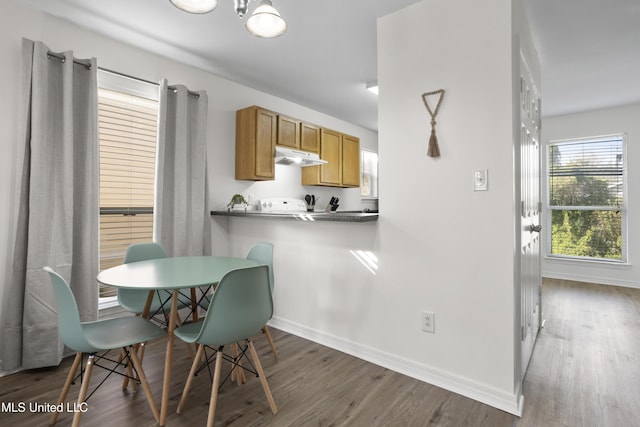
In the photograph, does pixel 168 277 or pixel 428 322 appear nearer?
pixel 168 277

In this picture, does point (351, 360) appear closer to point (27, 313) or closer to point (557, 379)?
point (557, 379)

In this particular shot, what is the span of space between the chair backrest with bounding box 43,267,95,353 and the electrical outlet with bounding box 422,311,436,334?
1.86 meters

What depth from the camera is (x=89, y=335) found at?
5.75 feet

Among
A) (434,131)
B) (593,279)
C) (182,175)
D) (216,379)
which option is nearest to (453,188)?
(434,131)

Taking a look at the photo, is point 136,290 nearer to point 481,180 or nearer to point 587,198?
point 481,180

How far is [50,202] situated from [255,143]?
188cm

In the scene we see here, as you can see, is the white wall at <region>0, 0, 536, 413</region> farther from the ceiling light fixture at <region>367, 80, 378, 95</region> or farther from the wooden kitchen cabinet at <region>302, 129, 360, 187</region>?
the wooden kitchen cabinet at <region>302, 129, 360, 187</region>

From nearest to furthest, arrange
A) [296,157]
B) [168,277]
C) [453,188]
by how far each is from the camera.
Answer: [168,277] → [453,188] → [296,157]

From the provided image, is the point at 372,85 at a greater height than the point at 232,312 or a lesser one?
greater

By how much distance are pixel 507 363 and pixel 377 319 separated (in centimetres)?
84

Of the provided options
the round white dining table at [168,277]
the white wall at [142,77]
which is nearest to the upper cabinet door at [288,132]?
the white wall at [142,77]

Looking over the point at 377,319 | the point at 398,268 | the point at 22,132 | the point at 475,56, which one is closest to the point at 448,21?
the point at 475,56

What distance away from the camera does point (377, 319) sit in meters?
2.43

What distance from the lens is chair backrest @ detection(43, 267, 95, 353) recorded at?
1540 mm
